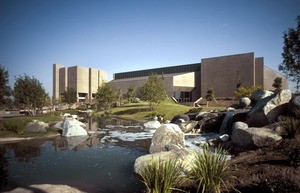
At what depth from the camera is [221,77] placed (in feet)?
233

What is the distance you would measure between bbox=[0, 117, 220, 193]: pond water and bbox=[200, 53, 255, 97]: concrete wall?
191 feet

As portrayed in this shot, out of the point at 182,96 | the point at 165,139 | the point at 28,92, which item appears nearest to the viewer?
the point at 165,139

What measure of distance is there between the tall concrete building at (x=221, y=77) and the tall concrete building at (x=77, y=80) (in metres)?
30.6

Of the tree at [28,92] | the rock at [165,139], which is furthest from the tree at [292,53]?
the tree at [28,92]

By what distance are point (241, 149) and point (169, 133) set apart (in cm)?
431

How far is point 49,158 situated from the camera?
12.7 m

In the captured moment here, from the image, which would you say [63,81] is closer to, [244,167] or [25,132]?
[25,132]

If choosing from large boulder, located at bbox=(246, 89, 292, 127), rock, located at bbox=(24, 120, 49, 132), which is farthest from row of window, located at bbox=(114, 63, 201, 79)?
large boulder, located at bbox=(246, 89, 292, 127)

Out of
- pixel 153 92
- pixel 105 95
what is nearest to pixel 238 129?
pixel 153 92

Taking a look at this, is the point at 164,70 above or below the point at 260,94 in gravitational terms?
above

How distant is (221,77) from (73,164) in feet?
217

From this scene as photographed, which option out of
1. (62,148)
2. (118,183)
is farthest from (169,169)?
(62,148)

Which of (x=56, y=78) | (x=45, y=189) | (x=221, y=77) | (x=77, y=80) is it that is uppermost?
(x=56, y=78)

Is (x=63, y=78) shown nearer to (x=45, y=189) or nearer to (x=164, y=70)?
(x=164, y=70)
